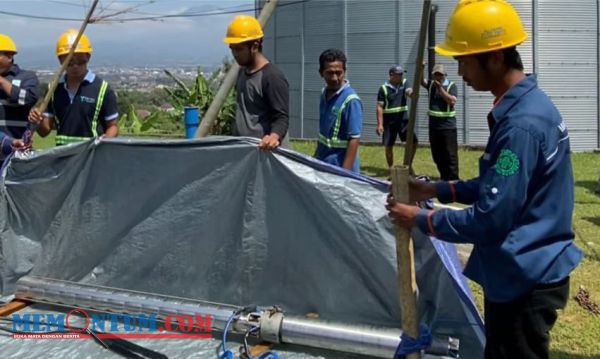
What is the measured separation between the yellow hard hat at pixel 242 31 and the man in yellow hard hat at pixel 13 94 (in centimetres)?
164

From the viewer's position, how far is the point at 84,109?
4.65m

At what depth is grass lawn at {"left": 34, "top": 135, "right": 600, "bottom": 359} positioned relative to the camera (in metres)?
3.87

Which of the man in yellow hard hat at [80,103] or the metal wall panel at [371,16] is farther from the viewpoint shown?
the metal wall panel at [371,16]

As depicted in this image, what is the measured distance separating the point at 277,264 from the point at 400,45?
1099 centimetres

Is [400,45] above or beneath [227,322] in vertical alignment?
above

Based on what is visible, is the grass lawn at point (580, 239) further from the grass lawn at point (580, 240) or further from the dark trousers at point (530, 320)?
the dark trousers at point (530, 320)

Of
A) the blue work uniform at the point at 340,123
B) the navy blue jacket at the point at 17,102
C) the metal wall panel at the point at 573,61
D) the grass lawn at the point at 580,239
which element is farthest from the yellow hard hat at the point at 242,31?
the metal wall panel at the point at 573,61

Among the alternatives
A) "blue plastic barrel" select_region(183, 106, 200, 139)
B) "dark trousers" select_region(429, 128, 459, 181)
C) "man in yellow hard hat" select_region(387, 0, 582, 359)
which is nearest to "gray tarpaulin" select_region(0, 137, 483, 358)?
"man in yellow hard hat" select_region(387, 0, 582, 359)

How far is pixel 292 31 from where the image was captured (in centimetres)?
1602

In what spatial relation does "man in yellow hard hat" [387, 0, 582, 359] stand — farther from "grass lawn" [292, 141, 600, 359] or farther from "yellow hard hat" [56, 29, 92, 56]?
"yellow hard hat" [56, 29, 92, 56]

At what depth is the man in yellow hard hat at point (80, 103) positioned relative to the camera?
15.3 feet

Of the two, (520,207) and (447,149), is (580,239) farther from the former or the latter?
(520,207)

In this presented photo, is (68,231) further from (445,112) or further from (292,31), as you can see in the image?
(292,31)

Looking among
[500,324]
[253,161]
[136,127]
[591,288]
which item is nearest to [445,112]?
[591,288]
